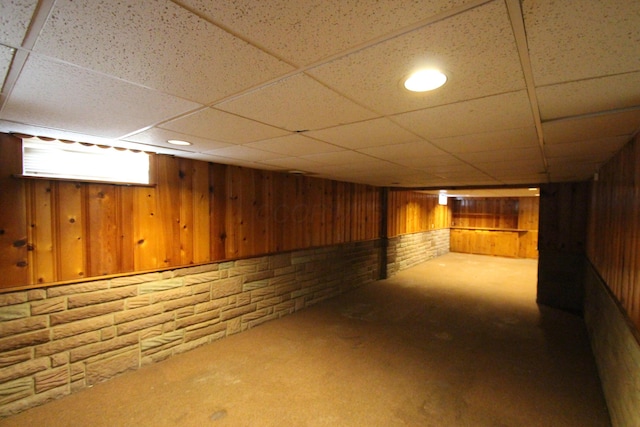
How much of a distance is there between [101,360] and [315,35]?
2.96 metres

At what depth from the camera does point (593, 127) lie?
1.54 meters

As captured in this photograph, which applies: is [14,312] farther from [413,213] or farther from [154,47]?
[413,213]

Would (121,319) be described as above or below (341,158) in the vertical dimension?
below

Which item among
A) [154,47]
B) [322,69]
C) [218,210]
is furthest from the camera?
[218,210]

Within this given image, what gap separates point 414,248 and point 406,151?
5.51m

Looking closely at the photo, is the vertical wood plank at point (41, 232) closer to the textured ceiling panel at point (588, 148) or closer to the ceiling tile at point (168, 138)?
the ceiling tile at point (168, 138)

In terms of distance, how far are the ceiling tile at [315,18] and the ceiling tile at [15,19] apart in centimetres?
39

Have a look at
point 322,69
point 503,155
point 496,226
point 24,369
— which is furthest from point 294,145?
point 496,226

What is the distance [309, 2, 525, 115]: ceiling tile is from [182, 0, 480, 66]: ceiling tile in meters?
0.07

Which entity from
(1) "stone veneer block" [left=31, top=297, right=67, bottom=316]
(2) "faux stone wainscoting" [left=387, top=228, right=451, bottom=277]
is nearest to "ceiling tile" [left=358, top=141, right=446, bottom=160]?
(1) "stone veneer block" [left=31, top=297, right=67, bottom=316]

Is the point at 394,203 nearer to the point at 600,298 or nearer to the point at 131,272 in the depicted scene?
the point at 600,298

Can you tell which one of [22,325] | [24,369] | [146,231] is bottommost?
[24,369]

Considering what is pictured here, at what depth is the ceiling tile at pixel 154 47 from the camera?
2.27ft

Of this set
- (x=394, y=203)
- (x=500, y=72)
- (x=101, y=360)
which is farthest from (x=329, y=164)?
(x=394, y=203)
